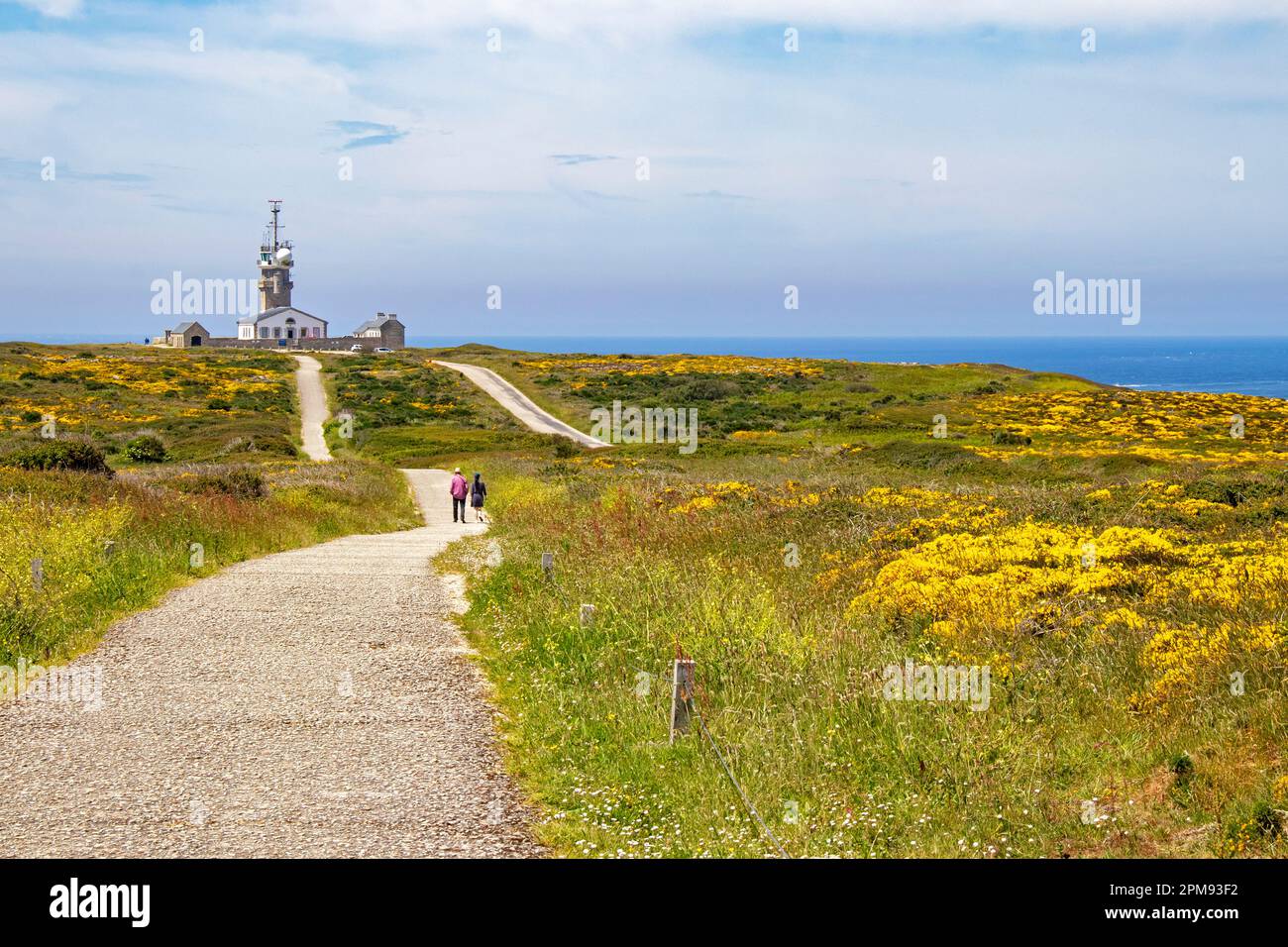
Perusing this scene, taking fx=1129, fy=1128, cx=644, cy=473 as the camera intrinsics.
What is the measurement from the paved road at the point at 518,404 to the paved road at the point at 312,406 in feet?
39.8

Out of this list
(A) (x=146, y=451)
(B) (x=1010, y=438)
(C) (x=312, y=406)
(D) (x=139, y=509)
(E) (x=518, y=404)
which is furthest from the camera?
(E) (x=518, y=404)

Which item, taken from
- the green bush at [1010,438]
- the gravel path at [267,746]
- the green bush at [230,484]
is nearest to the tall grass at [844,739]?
the gravel path at [267,746]

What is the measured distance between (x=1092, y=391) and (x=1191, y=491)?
2759 inches

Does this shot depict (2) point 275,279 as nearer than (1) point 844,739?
No

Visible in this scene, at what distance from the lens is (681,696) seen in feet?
24.2

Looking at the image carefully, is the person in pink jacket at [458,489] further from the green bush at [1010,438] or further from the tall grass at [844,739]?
the green bush at [1010,438]

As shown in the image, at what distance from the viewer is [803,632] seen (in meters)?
9.66

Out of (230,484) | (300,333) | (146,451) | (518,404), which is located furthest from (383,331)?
(230,484)

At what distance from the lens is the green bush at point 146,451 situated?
46.3 metres

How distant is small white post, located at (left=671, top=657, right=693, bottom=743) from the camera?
731 cm

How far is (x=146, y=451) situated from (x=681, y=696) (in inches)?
1763

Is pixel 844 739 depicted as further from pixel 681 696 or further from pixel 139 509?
pixel 139 509

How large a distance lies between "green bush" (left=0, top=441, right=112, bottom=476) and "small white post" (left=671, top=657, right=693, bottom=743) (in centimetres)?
1944
